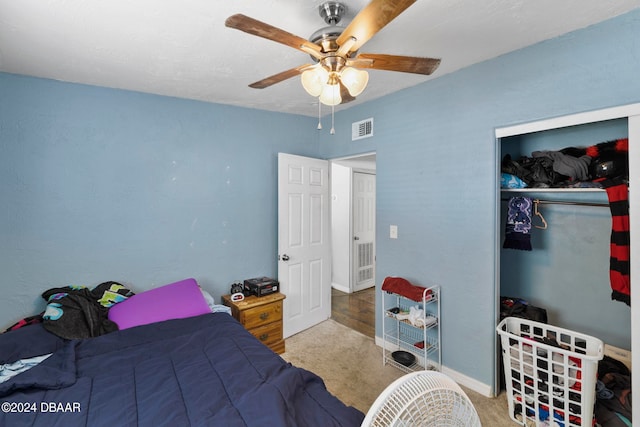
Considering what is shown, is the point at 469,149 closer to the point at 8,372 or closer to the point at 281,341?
the point at 281,341

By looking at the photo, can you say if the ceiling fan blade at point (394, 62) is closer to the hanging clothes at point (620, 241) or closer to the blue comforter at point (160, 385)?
the hanging clothes at point (620, 241)

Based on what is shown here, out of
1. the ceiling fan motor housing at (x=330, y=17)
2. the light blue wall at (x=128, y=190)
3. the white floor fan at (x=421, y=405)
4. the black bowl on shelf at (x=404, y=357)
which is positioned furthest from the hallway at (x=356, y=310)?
the ceiling fan motor housing at (x=330, y=17)

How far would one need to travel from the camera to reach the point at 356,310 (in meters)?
3.94

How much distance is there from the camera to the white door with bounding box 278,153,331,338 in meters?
3.20

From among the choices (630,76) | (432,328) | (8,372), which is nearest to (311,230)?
(432,328)

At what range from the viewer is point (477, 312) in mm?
2281

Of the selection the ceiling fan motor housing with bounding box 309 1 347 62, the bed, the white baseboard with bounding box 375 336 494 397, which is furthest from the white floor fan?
the white baseboard with bounding box 375 336 494 397

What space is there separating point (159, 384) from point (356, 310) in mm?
2842

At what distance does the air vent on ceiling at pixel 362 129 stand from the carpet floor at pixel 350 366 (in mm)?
2132

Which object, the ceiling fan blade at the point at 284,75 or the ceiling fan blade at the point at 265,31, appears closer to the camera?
the ceiling fan blade at the point at 265,31

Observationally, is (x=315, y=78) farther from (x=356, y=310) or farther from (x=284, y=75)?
(x=356, y=310)

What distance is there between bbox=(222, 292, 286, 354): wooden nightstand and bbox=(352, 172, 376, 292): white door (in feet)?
6.39

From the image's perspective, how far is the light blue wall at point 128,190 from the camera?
219 centimetres

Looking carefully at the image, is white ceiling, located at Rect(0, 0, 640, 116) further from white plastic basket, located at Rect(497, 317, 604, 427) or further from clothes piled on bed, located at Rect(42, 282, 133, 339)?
white plastic basket, located at Rect(497, 317, 604, 427)
